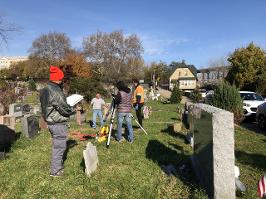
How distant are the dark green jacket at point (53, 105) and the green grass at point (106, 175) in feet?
3.75

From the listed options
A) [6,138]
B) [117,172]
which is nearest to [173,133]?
[6,138]

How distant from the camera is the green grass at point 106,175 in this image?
5.99 meters

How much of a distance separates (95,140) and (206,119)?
5.72 meters

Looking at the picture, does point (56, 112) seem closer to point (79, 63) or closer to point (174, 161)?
point (174, 161)

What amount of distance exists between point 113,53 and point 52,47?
1477 centimetres

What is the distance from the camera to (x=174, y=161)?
810 centimetres

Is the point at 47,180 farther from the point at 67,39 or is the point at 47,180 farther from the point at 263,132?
the point at 67,39

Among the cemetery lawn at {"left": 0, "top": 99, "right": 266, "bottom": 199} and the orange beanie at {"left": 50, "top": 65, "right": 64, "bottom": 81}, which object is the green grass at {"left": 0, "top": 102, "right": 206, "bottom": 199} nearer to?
the cemetery lawn at {"left": 0, "top": 99, "right": 266, "bottom": 199}

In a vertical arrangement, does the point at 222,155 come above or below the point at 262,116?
above

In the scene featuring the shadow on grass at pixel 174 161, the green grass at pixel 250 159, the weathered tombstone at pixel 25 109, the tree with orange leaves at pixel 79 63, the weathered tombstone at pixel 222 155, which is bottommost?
the green grass at pixel 250 159

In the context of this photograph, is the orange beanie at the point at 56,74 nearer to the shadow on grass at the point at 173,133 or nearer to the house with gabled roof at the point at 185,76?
the shadow on grass at the point at 173,133

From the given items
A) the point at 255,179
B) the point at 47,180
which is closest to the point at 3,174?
the point at 47,180

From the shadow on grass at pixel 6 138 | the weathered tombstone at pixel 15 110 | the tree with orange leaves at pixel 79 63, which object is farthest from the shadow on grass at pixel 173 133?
the tree with orange leaves at pixel 79 63

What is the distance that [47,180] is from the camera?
675 cm
